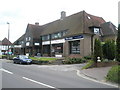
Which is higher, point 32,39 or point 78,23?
point 78,23

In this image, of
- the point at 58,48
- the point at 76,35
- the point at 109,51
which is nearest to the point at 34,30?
the point at 58,48

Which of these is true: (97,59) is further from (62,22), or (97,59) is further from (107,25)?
(62,22)

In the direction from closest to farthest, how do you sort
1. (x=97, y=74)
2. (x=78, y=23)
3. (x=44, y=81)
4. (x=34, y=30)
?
(x=44, y=81) → (x=97, y=74) → (x=78, y=23) → (x=34, y=30)

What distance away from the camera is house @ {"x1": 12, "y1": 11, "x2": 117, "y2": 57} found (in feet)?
112

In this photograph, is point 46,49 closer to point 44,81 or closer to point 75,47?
point 75,47

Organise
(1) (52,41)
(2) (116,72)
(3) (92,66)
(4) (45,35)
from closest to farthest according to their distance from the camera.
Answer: (2) (116,72) < (3) (92,66) < (1) (52,41) < (4) (45,35)

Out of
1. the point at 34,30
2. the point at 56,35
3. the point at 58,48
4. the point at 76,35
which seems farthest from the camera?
the point at 34,30

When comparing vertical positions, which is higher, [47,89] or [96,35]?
[96,35]

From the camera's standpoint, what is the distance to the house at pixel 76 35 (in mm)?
34219

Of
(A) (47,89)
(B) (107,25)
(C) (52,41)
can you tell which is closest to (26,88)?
(A) (47,89)

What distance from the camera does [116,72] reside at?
448 inches

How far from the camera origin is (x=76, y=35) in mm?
34906

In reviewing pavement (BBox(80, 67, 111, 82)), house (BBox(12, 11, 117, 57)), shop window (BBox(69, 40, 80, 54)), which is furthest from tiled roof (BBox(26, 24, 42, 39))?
pavement (BBox(80, 67, 111, 82))

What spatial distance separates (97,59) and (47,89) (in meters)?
13.9
